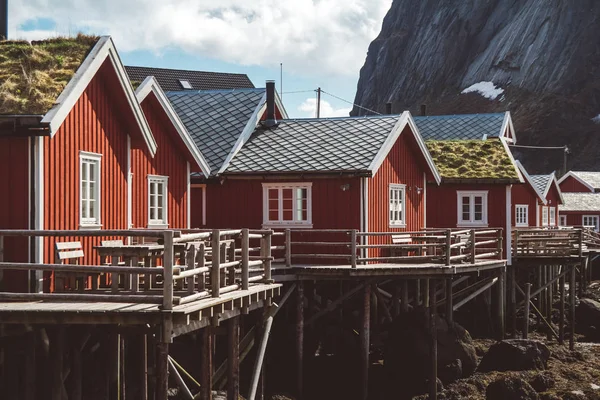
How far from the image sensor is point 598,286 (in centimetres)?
4738

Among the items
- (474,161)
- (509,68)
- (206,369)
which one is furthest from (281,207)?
(509,68)

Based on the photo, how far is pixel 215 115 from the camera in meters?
28.2

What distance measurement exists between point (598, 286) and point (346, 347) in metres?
26.1

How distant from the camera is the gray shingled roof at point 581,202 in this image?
57484 millimetres

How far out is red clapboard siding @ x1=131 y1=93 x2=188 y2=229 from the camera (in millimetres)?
20031

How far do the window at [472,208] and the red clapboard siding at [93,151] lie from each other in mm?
16846

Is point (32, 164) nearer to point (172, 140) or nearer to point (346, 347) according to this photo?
point (172, 140)

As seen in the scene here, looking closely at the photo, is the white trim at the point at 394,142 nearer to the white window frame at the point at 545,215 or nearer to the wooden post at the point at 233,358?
the wooden post at the point at 233,358

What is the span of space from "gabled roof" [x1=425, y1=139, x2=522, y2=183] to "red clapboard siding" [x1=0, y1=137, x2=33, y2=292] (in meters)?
19.4

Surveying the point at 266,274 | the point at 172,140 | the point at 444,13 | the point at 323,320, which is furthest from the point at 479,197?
the point at 444,13

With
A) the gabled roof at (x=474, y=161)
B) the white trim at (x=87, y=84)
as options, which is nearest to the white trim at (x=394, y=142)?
the gabled roof at (x=474, y=161)

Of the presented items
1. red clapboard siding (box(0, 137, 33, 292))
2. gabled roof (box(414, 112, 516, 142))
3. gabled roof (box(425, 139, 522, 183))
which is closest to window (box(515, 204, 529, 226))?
gabled roof (box(414, 112, 516, 142))

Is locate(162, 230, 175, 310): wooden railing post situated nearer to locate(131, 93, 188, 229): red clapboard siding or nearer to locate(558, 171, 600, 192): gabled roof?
locate(131, 93, 188, 229): red clapboard siding

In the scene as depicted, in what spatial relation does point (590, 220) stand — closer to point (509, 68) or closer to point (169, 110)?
point (509, 68)
